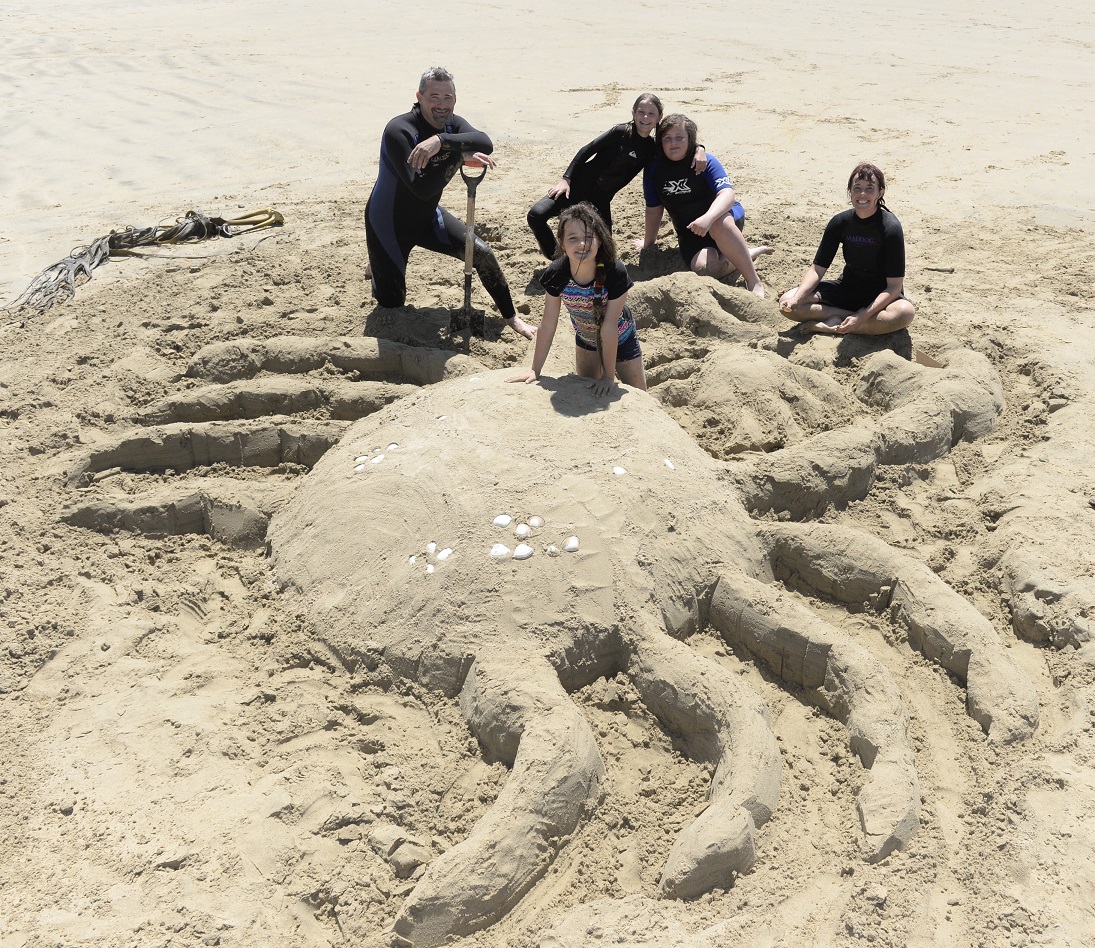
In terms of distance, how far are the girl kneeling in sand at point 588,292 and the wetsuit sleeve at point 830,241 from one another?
6.02 ft

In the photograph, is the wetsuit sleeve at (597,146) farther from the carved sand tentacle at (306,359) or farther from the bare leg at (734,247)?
the carved sand tentacle at (306,359)

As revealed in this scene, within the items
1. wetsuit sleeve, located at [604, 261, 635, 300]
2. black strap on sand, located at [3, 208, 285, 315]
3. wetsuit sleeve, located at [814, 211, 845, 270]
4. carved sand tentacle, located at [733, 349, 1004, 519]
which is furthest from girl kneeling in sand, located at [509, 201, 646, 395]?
black strap on sand, located at [3, 208, 285, 315]

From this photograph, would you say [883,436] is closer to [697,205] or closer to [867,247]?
[867,247]

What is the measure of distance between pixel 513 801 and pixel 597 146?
4.88 m

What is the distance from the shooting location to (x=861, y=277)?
575cm

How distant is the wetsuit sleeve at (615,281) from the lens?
4238 mm

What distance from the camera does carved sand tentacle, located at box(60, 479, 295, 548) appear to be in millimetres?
4367

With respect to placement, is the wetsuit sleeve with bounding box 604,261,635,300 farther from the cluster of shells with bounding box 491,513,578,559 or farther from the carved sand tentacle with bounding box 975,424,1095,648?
the carved sand tentacle with bounding box 975,424,1095,648

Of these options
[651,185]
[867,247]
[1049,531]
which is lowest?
[1049,531]

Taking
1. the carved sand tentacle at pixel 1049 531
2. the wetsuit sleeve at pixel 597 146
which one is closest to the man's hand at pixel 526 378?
the carved sand tentacle at pixel 1049 531

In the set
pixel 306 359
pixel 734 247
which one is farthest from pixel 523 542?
pixel 734 247

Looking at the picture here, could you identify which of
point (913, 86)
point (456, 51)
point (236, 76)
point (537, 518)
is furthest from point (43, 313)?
point (913, 86)

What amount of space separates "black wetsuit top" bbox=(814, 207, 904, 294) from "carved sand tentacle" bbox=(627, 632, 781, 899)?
3018 millimetres

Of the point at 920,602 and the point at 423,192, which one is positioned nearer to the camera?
the point at 920,602
